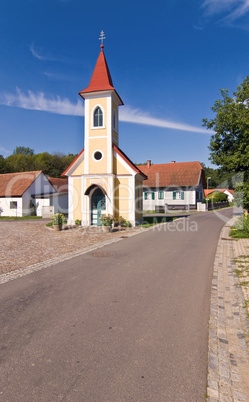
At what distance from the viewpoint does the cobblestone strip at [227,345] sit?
117 inches

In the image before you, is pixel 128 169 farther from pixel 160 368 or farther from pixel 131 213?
pixel 160 368

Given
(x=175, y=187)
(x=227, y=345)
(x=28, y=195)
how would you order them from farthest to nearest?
1. (x=175, y=187)
2. (x=28, y=195)
3. (x=227, y=345)

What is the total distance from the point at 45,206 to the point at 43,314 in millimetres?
27034

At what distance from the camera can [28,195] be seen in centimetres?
3064

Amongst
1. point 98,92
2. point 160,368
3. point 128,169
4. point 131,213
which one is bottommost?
point 160,368

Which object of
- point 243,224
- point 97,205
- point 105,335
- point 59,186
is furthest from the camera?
point 59,186

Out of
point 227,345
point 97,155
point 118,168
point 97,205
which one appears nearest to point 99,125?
point 97,155

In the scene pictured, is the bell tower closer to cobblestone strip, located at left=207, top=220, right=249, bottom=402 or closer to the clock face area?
the clock face area

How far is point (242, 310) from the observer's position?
4.96 m

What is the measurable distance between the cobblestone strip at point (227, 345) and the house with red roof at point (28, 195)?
86.4 ft

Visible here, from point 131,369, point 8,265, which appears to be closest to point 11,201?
point 8,265

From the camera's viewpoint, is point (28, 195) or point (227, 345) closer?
point (227, 345)

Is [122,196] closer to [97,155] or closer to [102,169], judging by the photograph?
[102,169]

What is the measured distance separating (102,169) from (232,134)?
9650mm
